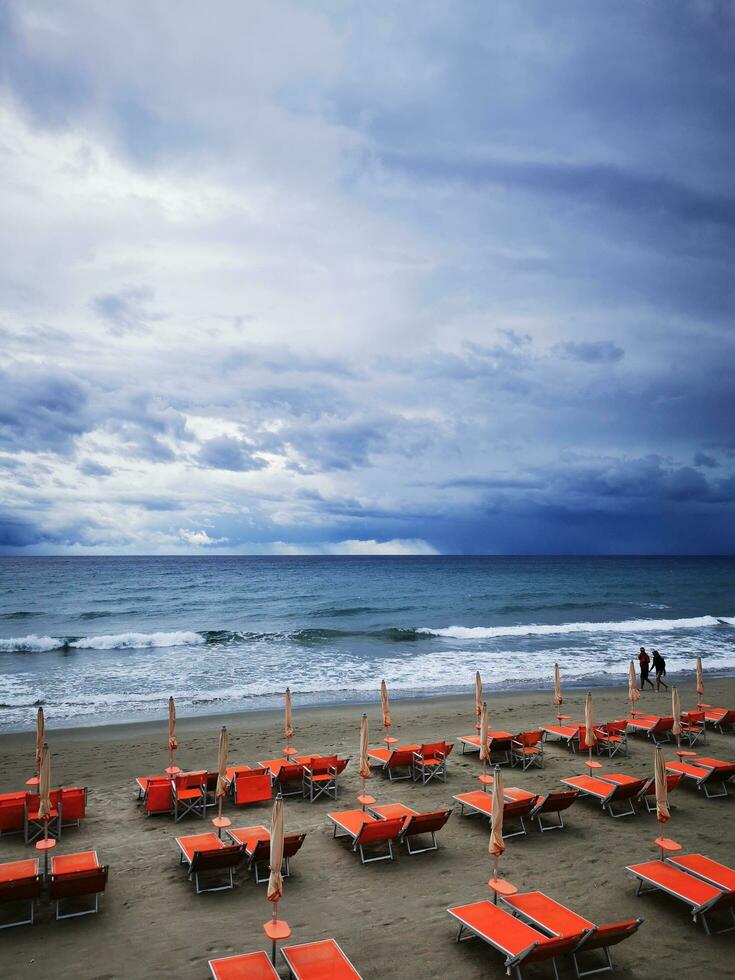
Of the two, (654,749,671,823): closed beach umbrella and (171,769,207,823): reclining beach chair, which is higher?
(654,749,671,823): closed beach umbrella

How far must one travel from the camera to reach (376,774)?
13516mm

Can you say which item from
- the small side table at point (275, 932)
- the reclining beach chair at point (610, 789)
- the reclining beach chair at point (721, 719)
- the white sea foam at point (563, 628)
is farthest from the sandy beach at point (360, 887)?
the white sea foam at point (563, 628)

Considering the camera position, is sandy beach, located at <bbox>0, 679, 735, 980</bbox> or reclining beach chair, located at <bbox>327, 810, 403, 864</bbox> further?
reclining beach chair, located at <bbox>327, 810, 403, 864</bbox>

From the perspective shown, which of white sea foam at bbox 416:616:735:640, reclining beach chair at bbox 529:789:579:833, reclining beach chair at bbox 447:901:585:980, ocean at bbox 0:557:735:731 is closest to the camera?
reclining beach chair at bbox 447:901:585:980

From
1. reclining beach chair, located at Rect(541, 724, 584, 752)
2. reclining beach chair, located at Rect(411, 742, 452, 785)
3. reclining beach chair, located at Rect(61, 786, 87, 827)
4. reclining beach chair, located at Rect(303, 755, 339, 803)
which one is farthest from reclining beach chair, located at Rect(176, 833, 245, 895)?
reclining beach chair, located at Rect(541, 724, 584, 752)

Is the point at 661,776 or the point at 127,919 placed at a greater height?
the point at 661,776

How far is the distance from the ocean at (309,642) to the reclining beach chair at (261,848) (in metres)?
11.2

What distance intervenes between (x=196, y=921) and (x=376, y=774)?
6.29m

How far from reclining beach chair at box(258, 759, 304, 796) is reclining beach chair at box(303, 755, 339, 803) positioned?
14cm

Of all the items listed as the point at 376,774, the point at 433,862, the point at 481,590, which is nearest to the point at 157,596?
the point at 481,590

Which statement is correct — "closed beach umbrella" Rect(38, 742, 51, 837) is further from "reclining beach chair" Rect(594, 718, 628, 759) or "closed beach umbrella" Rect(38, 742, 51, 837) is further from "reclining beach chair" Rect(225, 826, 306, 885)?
"reclining beach chair" Rect(594, 718, 628, 759)

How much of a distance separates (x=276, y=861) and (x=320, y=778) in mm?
5769

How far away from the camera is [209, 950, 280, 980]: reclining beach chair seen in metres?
6.11

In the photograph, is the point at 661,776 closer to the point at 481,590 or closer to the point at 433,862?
the point at 433,862
